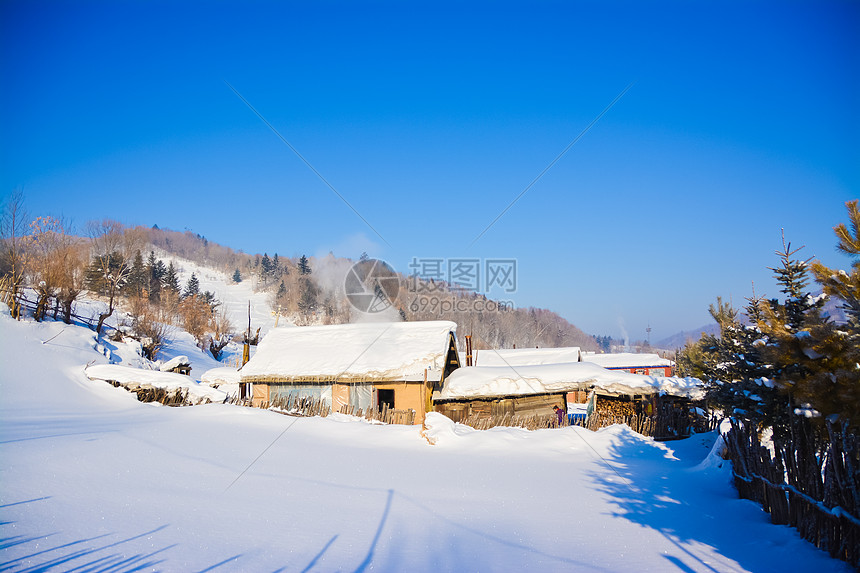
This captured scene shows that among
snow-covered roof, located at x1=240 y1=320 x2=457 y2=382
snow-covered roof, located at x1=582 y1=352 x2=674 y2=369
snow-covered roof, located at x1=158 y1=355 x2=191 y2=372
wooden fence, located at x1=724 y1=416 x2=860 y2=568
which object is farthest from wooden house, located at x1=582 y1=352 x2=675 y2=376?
wooden fence, located at x1=724 y1=416 x2=860 y2=568

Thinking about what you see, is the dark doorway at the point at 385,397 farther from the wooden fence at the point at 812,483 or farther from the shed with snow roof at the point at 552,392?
the wooden fence at the point at 812,483

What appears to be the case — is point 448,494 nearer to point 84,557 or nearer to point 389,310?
point 84,557

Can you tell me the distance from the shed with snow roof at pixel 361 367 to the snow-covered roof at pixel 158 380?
2.20m

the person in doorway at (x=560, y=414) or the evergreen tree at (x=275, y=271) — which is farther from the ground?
the evergreen tree at (x=275, y=271)

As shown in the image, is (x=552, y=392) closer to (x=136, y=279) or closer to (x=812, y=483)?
(x=812, y=483)

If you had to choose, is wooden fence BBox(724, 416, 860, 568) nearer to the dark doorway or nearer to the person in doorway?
the person in doorway

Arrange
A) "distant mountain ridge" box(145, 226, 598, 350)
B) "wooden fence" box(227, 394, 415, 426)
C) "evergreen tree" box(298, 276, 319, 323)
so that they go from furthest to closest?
"evergreen tree" box(298, 276, 319, 323), "distant mountain ridge" box(145, 226, 598, 350), "wooden fence" box(227, 394, 415, 426)

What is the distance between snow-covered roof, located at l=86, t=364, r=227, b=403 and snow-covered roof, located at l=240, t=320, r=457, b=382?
2743mm

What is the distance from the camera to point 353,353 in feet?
73.8

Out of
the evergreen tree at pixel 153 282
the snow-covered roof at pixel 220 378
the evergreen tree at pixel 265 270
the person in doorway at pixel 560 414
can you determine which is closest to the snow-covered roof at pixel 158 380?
the snow-covered roof at pixel 220 378

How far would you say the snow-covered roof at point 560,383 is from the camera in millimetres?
19578

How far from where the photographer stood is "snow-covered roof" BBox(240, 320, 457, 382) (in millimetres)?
20719
